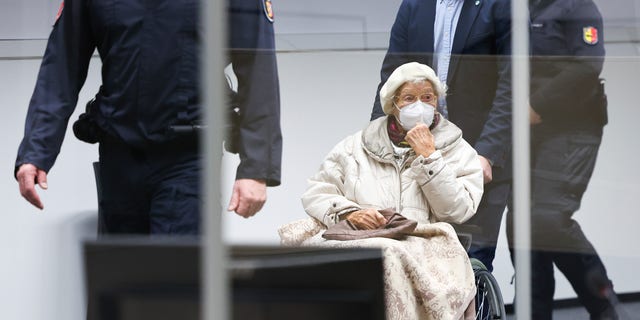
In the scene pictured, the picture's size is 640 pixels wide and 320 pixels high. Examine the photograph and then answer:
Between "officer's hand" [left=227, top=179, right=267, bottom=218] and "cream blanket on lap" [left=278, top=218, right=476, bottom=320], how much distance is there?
0.14m

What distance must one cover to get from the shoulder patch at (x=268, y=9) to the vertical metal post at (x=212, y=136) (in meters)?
0.35

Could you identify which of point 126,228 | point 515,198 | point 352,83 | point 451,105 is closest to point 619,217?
point 515,198

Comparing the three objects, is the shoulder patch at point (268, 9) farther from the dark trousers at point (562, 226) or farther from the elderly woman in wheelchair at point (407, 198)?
the dark trousers at point (562, 226)

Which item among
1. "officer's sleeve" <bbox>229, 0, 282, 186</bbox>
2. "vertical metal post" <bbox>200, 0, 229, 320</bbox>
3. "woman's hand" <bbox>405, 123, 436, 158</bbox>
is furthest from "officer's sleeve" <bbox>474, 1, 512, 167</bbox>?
"vertical metal post" <bbox>200, 0, 229, 320</bbox>

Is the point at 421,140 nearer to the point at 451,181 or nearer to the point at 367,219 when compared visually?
the point at 451,181

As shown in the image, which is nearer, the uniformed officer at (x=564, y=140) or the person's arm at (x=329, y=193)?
the person's arm at (x=329, y=193)

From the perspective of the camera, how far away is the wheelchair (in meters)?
4.28

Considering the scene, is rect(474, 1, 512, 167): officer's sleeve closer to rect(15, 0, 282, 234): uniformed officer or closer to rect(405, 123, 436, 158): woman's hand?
rect(405, 123, 436, 158): woman's hand

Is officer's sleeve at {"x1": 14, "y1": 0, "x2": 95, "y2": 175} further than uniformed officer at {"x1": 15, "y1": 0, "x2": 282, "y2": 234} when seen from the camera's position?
Yes

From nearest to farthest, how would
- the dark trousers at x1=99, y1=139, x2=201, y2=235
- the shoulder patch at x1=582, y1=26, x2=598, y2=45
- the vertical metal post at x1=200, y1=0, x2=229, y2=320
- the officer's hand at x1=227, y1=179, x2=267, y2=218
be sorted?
1. the vertical metal post at x1=200, y1=0, x2=229, y2=320
2. the dark trousers at x1=99, y1=139, x2=201, y2=235
3. the officer's hand at x1=227, y1=179, x2=267, y2=218
4. the shoulder patch at x1=582, y1=26, x2=598, y2=45

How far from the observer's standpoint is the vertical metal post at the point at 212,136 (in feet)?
11.7

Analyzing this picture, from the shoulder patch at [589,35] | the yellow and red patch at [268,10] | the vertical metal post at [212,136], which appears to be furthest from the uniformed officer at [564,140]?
the vertical metal post at [212,136]

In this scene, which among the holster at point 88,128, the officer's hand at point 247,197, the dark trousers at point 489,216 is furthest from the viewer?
the dark trousers at point 489,216

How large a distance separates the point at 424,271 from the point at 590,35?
109 cm
